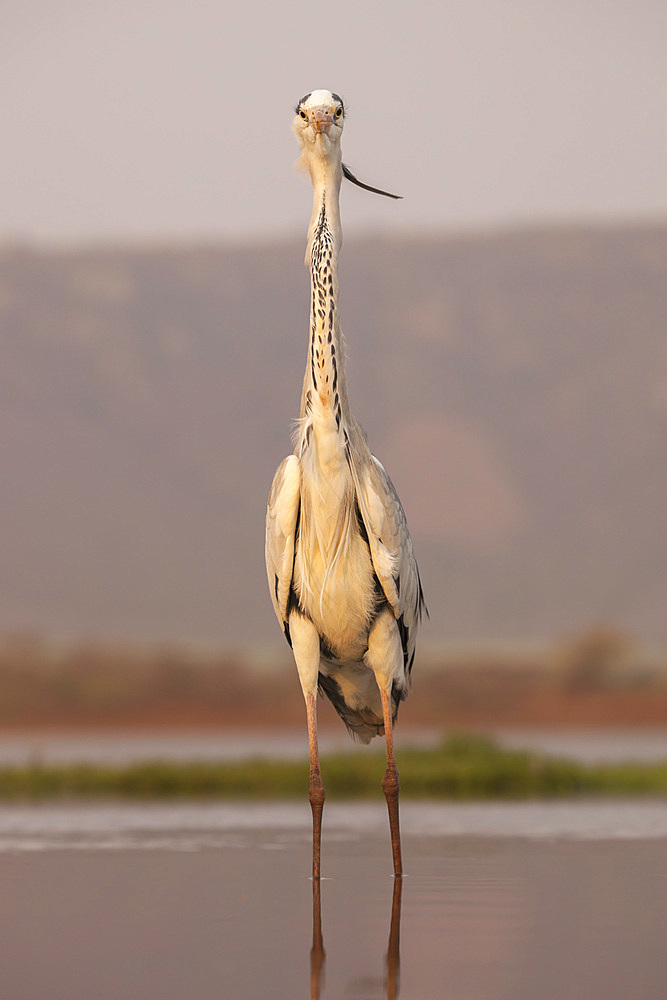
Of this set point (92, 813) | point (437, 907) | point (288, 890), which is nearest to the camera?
point (437, 907)

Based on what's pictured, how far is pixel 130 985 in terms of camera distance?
17.5 ft

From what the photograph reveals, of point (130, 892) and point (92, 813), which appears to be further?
point (92, 813)

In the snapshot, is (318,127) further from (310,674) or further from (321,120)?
(310,674)

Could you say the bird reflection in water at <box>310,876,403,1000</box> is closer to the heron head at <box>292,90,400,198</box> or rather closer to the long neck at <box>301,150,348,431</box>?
the long neck at <box>301,150,348,431</box>

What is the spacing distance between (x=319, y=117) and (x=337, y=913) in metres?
4.98

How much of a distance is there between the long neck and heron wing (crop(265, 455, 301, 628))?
0.40 m

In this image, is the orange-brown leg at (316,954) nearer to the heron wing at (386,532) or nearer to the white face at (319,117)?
the heron wing at (386,532)

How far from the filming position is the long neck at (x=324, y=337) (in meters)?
8.44

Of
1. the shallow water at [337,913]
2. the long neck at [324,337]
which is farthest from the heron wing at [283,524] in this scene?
the shallow water at [337,913]

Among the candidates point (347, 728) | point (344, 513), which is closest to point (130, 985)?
point (344, 513)

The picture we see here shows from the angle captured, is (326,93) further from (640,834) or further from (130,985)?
(640,834)

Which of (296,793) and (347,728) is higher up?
(347,728)

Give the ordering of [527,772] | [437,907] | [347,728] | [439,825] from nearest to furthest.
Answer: [437,907] < [347,728] < [439,825] < [527,772]

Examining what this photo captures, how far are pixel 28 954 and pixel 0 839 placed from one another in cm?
569
